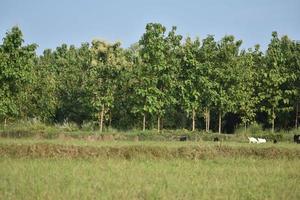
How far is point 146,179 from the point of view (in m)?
10.5

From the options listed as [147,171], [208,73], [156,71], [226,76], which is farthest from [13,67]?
[147,171]

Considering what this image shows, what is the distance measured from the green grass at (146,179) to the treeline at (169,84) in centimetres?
1137

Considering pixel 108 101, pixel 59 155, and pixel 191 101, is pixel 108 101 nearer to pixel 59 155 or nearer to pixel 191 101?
pixel 191 101

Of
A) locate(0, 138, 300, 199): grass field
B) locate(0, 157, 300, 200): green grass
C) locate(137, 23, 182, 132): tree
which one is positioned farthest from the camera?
locate(137, 23, 182, 132): tree

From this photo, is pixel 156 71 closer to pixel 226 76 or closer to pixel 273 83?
pixel 226 76

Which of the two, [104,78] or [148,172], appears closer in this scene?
[148,172]

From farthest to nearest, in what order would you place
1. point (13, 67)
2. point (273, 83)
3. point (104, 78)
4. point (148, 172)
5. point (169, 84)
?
point (104, 78), point (273, 83), point (169, 84), point (13, 67), point (148, 172)

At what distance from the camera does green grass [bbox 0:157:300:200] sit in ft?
28.7

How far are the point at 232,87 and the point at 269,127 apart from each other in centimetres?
511

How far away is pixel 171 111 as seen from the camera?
2914cm

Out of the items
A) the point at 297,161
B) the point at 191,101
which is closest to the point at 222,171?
the point at 297,161

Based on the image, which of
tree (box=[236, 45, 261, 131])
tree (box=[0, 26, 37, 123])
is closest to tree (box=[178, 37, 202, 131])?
tree (box=[236, 45, 261, 131])

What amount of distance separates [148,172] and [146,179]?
3.77 feet

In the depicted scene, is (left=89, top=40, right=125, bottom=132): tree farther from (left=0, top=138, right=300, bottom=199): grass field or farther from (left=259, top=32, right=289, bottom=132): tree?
(left=0, top=138, right=300, bottom=199): grass field
